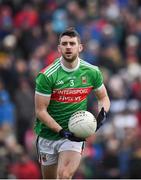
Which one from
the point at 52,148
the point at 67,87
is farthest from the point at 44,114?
the point at 52,148

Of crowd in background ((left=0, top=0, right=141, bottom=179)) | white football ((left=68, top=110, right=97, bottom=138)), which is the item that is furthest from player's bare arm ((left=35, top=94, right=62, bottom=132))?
crowd in background ((left=0, top=0, right=141, bottom=179))

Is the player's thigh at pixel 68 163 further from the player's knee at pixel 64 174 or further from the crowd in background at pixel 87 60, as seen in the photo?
the crowd in background at pixel 87 60

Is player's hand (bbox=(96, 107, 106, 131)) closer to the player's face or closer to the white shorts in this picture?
the white shorts

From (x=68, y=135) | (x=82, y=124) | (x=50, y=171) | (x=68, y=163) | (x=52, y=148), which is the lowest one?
(x=50, y=171)

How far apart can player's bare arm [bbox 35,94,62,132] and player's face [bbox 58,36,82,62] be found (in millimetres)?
615

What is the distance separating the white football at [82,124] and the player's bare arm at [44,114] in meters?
0.20

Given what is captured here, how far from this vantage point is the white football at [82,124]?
12977 millimetres

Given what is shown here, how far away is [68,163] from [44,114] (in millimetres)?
716

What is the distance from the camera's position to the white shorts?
13.4 m

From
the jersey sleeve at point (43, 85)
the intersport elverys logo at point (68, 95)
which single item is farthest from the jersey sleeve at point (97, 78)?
the jersey sleeve at point (43, 85)

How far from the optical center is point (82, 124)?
12977mm

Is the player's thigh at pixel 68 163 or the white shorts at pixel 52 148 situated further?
the white shorts at pixel 52 148

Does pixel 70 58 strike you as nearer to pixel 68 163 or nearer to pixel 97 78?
pixel 97 78

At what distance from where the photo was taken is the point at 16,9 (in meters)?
24.0
